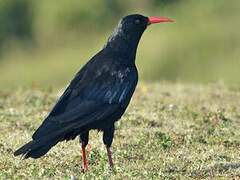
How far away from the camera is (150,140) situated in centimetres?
1186

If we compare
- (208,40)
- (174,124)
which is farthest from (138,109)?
(208,40)

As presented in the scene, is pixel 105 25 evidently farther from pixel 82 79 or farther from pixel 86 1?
pixel 82 79

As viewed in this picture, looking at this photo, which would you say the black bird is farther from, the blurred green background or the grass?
the blurred green background

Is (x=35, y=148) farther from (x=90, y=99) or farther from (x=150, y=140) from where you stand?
(x=150, y=140)

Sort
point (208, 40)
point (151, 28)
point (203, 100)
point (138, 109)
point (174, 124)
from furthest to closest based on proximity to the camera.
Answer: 1. point (151, 28)
2. point (208, 40)
3. point (203, 100)
4. point (138, 109)
5. point (174, 124)

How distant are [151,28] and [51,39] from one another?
614cm

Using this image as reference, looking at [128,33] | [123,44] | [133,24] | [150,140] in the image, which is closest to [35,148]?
[123,44]

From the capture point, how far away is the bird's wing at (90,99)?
9625 mm

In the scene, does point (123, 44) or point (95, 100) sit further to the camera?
point (123, 44)

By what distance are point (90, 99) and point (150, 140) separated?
6.94ft

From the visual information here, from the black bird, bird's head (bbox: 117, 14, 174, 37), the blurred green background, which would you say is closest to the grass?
the black bird

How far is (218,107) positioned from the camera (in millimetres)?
15375

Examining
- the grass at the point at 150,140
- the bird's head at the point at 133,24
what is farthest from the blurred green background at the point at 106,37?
the bird's head at the point at 133,24

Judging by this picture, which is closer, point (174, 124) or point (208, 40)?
point (174, 124)
